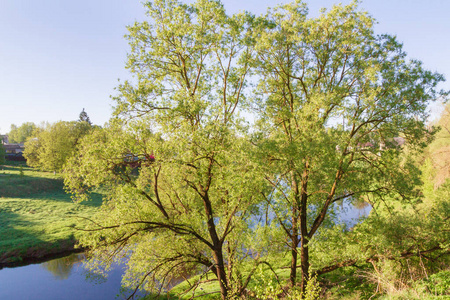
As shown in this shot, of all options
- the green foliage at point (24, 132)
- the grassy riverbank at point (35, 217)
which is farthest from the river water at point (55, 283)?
the green foliage at point (24, 132)

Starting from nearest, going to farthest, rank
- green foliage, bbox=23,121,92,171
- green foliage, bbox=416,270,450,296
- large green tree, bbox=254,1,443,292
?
green foliage, bbox=416,270,450,296 < large green tree, bbox=254,1,443,292 < green foliage, bbox=23,121,92,171

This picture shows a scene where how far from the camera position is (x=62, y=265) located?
29.2 meters

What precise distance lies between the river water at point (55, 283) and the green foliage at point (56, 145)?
86.6ft

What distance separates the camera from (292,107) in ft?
52.8

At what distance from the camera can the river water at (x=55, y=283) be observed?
2356 cm

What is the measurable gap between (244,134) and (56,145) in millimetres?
54256

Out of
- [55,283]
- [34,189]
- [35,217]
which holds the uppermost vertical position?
[34,189]

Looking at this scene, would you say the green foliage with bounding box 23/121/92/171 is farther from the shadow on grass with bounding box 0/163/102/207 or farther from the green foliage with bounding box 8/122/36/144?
the green foliage with bounding box 8/122/36/144

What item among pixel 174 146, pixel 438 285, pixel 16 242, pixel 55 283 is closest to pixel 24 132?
pixel 16 242

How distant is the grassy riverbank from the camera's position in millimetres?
30359

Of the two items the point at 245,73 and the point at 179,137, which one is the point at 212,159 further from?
the point at 245,73

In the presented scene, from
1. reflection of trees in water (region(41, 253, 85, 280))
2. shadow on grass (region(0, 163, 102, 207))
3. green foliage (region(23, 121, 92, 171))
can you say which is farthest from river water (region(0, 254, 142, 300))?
green foliage (region(23, 121, 92, 171))

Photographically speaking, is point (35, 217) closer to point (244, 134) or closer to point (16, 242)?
point (16, 242)

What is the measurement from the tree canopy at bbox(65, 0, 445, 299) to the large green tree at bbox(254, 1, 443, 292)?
0.25 ft
